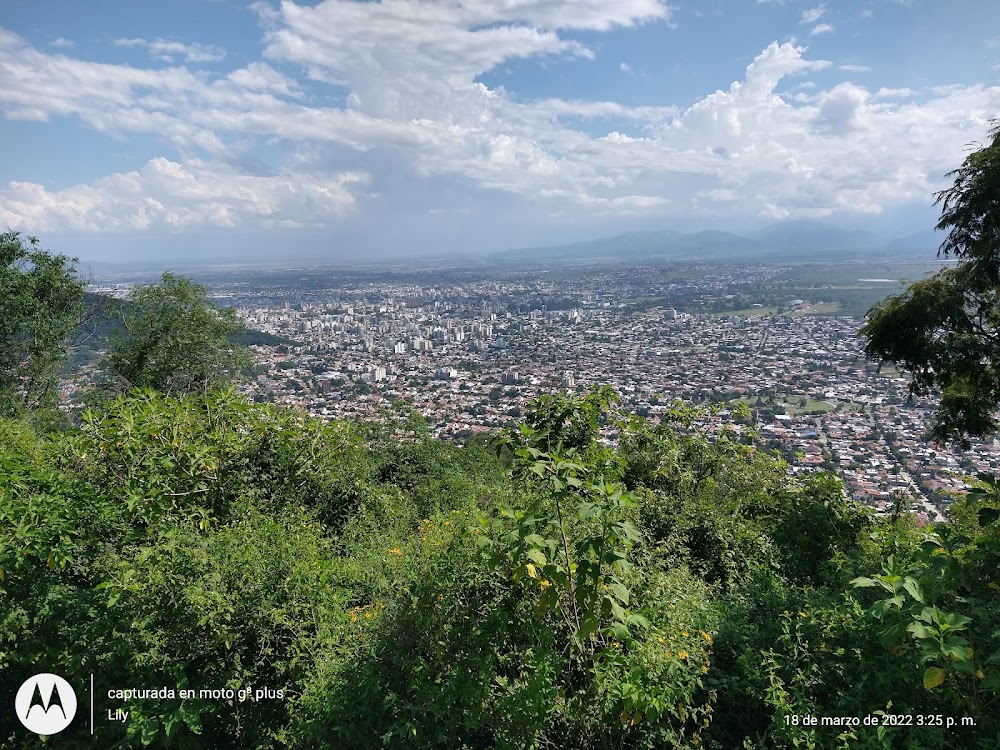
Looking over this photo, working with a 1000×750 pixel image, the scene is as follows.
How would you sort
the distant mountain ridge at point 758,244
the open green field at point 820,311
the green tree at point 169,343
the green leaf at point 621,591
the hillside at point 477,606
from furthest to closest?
1. the distant mountain ridge at point 758,244
2. the open green field at point 820,311
3. the green tree at point 169,343
4. the hillside at point 477,606
5. the green leaf at point 621,591

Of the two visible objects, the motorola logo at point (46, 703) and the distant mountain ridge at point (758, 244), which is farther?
the distant mountain ridge at point (758, 244)

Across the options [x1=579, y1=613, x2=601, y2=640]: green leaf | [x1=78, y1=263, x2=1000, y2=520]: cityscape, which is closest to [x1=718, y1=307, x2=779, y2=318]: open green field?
[x1=78, y1=263, x2=1000, y2=520]: cityscape

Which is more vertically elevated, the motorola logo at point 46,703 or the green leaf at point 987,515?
the green leaf at point 987,515

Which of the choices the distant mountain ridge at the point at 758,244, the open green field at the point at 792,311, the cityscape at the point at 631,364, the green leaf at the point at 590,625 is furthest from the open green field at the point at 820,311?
the distant mountain ridge at the point at 758,244

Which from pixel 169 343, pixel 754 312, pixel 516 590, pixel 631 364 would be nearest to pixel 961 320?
pixel 516 590

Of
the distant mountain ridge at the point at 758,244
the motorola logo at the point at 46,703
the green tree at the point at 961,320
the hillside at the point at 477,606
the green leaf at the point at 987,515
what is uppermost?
the distant mountain ridge at the point at 758,244

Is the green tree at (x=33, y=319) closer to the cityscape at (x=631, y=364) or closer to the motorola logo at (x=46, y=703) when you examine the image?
the cityscape at (x=631, y=364)

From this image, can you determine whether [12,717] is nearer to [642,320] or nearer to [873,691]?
[873,691]

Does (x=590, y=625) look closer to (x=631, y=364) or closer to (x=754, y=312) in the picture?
(x=631, y=364)
